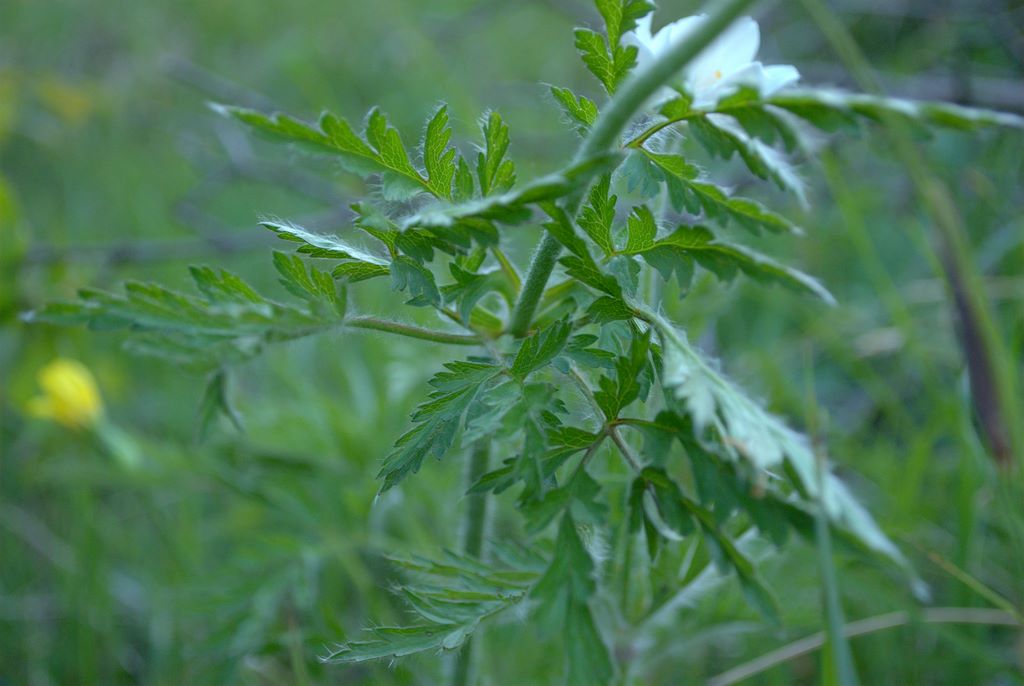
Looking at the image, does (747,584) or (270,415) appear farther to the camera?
(270,415)

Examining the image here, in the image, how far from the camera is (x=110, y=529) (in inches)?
86.4

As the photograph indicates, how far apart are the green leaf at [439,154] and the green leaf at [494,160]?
35 mm

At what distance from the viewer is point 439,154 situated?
100 cm

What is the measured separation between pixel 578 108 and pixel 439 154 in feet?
0.56

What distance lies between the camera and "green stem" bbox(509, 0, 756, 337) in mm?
711

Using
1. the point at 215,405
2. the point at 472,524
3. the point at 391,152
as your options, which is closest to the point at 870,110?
the point at 391,152

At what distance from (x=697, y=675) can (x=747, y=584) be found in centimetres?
66

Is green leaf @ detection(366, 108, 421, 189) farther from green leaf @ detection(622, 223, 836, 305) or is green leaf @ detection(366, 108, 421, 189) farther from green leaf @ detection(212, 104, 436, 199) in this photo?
green leaf @ detection(622, 223, 836, 305)

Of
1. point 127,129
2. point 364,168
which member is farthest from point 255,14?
point 364,168

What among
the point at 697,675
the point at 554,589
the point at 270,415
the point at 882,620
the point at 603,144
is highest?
the point at 603,144

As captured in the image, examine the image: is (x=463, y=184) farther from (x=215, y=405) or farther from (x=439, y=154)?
(x=215, y=405)

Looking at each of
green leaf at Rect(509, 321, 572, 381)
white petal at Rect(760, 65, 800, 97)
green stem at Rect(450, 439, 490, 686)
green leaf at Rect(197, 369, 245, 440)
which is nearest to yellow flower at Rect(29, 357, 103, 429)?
green leaf at Rect(197, 369, 245, 440)

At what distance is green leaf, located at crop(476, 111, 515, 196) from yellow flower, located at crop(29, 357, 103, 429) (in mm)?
1520

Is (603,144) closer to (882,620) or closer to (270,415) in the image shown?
(882,620)
